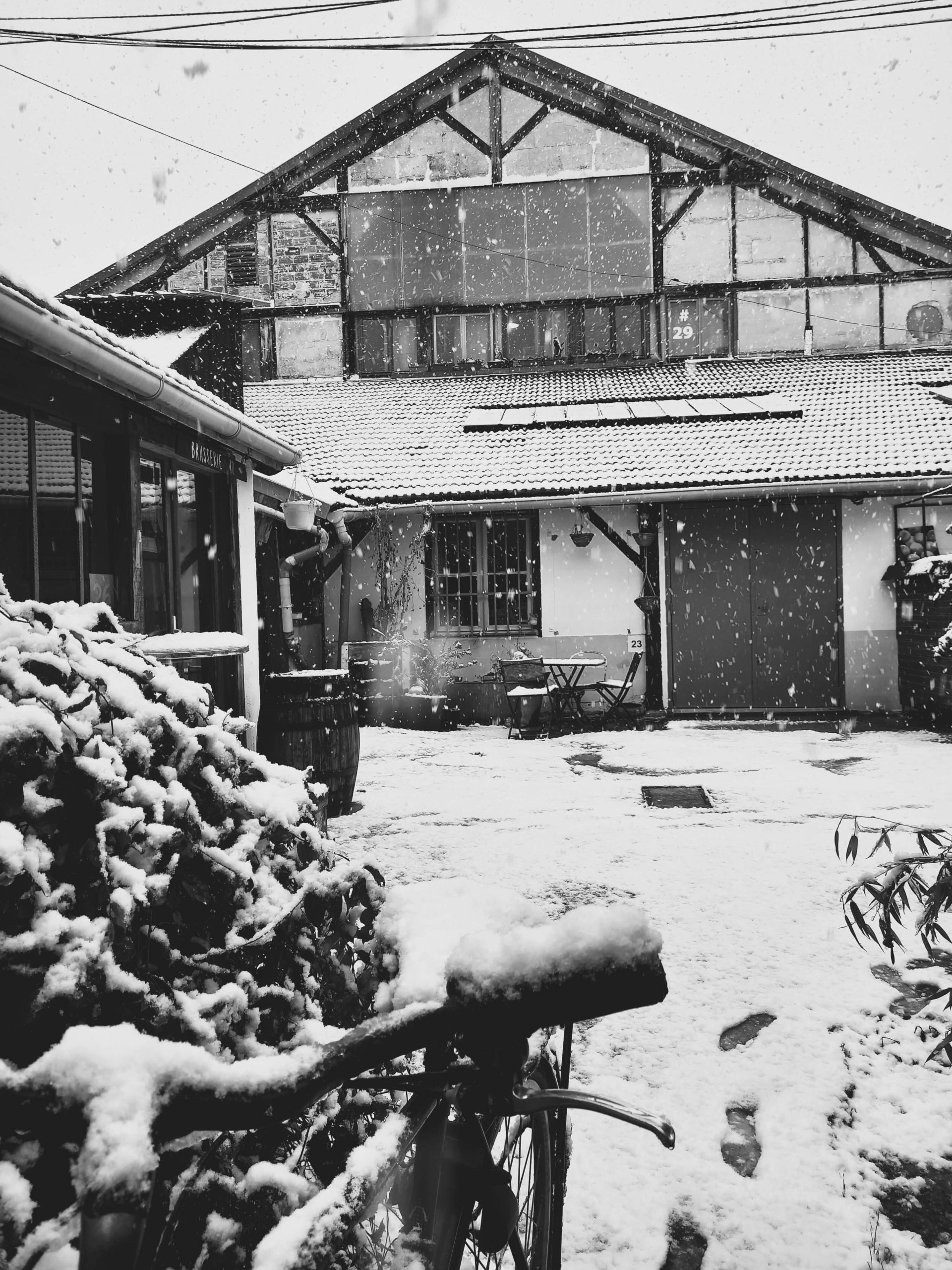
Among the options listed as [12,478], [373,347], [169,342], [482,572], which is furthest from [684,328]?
[12,478]

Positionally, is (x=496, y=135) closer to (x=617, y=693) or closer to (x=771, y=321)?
(x=771, y=321)

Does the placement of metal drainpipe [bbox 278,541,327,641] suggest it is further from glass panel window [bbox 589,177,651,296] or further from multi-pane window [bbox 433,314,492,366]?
glass panel window [bbox 589,177,651,296]

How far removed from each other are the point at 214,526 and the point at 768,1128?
5833 millimetres

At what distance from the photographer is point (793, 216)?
14211 mm

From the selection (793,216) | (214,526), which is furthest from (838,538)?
(214,526)

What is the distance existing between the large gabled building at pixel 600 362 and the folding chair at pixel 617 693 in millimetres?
392

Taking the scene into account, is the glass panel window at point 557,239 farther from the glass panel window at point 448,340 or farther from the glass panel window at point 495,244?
the glass panel window at point 448,340

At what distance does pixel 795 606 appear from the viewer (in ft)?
38.3

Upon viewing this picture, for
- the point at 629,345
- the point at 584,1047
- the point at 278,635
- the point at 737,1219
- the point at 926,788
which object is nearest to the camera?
the point at 737,1219

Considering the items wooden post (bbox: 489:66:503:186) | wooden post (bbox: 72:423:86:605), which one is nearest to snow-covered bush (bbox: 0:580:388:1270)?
wooden post (bbox: 72:423:86:605)

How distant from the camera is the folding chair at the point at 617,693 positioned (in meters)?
10.5

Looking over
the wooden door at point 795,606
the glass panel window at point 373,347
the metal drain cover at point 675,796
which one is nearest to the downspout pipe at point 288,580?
the metal drain cover at point 675,796

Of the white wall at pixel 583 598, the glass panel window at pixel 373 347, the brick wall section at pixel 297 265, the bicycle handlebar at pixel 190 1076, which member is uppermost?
the brick wall section at pixel 297 265

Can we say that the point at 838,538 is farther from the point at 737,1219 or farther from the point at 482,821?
the point at 737,1219
